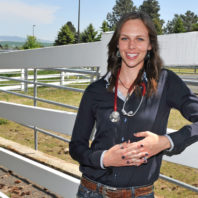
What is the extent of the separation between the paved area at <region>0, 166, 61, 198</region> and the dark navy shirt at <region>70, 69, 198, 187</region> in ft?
5.66

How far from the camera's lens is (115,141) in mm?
1472

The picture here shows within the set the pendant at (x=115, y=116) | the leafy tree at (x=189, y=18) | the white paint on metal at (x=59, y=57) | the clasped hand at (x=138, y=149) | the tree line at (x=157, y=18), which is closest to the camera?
the clasped hand at (x=138, y=149)

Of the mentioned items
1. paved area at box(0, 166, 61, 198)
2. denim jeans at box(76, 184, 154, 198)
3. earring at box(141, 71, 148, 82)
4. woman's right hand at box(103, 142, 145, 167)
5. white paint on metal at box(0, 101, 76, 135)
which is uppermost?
earring at box(141, 71, 148, 82)

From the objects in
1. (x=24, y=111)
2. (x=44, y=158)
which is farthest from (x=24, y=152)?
(x=24, y=111)

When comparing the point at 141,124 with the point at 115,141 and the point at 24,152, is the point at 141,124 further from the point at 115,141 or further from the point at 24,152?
the point at 24,152

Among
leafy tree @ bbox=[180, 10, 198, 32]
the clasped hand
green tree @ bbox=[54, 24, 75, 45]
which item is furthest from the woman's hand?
leafy tree @ bbox=[180, 10, 198, 32]

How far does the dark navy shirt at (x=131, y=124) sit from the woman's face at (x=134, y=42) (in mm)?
148

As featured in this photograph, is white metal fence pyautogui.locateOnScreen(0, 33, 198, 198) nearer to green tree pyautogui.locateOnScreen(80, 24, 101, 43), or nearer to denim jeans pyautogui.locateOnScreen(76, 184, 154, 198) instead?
denim jeans pyautogui.locateOnScreen(76, 184, 154, 198)

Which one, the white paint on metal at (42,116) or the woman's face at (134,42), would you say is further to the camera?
the white paint on metal at (42,116)

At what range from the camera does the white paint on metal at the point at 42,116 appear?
2.35 m

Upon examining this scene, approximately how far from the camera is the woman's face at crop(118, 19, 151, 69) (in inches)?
56.6

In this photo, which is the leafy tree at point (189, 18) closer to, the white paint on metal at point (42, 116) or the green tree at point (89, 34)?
the green tree at point (89, 34)

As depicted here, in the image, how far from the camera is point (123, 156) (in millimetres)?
1313

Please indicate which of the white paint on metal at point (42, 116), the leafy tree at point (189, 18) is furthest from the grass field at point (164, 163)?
the leafy tree at point (189, 18)
